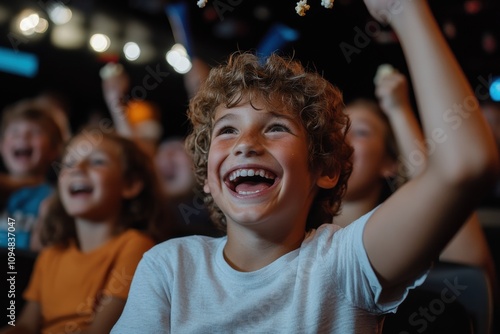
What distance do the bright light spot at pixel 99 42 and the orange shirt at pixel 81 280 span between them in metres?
2.83

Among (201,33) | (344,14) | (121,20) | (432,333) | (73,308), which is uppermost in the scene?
(121,20)

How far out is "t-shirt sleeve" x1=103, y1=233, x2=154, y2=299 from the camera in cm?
122

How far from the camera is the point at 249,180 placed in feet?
2.74

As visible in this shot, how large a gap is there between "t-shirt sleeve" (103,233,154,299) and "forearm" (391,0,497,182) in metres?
0.78

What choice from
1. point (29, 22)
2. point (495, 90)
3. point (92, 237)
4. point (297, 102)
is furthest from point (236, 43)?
point (29, 22)

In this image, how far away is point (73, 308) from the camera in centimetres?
125

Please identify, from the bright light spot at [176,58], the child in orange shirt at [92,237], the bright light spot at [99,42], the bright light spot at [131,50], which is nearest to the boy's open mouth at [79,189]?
the child in orange shirt at [92,237]

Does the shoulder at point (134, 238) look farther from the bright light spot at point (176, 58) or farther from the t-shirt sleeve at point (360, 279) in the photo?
the bright light spot at point (176, 58)

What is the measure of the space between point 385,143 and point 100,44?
9.83ft

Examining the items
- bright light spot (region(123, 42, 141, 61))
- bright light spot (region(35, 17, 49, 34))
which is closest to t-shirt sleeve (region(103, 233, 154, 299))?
bright light spot (region(35, 17, 49, 34))

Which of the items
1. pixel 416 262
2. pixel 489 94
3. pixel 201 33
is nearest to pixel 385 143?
pixel 416 262

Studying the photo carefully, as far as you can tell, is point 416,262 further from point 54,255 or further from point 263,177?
point 54,255

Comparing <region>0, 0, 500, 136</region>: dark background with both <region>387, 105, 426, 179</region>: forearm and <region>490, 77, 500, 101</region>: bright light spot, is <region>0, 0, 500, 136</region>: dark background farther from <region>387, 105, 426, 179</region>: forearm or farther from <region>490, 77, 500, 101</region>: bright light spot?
<region>387, 105, 426, 179</region>: forearm

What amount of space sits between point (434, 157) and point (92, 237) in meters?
0.96
